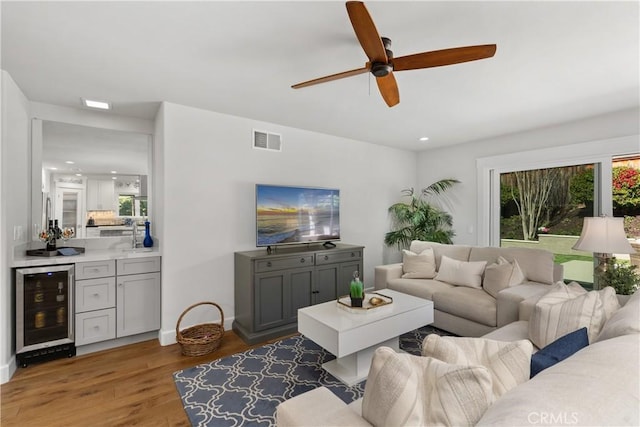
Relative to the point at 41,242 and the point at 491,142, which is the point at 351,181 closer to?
the point at 491,142

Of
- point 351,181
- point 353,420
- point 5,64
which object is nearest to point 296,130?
point 351,181

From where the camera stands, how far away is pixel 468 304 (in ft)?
9.52

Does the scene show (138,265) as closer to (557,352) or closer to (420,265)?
(420,265)

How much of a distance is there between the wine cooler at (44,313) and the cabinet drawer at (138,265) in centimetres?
39

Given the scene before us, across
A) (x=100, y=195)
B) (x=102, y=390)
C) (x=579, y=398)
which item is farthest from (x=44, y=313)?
(x=579, y=398)

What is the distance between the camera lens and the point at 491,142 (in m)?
4.47

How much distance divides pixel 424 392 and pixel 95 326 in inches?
128

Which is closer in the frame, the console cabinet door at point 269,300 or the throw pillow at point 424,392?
the throw pillow at point 424,392

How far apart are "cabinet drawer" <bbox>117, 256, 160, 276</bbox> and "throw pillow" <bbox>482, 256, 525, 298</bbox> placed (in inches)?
138

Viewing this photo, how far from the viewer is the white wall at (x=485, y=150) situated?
3.39 meters

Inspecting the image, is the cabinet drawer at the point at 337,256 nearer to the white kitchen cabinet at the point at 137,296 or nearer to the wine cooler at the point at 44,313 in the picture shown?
the white kitchen cabinet at the point at 137,296

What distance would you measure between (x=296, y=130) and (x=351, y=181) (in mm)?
1189

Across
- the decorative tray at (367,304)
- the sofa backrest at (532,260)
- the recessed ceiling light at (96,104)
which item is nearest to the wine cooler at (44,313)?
the recessed ceiling light at (96,104)

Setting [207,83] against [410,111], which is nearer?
[207,83]
